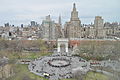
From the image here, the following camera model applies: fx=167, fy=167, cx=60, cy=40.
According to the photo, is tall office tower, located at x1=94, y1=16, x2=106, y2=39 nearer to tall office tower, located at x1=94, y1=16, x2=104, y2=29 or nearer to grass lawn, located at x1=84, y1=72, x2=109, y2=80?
tall office tower, located at x1=94, y1=16, x2=104, y2=29

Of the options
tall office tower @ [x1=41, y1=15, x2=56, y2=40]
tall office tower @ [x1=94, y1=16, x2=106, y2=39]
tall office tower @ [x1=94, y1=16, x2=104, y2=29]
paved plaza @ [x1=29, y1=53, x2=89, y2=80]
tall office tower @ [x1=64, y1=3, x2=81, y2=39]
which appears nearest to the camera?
paved plaza @ [x1=29, y1=53, x2=89, y2=80]

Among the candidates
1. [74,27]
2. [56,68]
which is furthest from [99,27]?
[56,68]

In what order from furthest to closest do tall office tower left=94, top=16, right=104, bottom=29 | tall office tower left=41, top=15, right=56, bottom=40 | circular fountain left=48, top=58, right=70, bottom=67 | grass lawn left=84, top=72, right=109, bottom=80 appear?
tall office tower left=94, top=16, right=104, bottom=29 → tall office tower left=41, top=15, right=56, bottom=40 → circular fountain left=48, top=58, right=70, bottom=67 → grass lawn left=84, top=72, right=109, bottom=80

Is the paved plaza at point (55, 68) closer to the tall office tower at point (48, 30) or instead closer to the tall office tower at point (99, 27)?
Result: the tall office tower at point (48, 30)

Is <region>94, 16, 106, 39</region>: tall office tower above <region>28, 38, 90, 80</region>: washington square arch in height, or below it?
above

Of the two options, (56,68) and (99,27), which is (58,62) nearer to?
(56,68)

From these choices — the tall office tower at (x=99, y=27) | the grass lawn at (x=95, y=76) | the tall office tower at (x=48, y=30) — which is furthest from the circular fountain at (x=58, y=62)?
the tall office tower at (x=99, y=27)

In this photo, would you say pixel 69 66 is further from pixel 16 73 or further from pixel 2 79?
pixel 2 79

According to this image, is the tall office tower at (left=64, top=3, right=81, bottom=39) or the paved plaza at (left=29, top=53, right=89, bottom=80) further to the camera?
the tall office tower at (left=64, top=3, right=81, bottom=39)

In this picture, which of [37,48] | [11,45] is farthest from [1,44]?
[37,48]

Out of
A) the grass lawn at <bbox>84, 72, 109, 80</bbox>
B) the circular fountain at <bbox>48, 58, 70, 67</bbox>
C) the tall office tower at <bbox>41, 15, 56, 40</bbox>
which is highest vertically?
the tall office tower at <bbox>41, 15, 56, 40</bbox>

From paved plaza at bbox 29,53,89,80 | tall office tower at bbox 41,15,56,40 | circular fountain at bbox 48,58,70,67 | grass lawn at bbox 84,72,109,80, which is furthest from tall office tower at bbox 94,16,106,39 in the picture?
grass lawn at bbox 84,72,109,80
